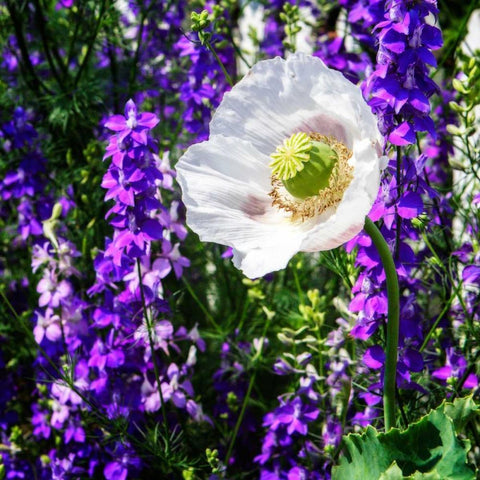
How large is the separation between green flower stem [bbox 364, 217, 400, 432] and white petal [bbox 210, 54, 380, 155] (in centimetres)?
14

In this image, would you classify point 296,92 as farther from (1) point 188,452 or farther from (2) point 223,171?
(1) point 188,452

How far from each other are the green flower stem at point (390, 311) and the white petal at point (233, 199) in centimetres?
10

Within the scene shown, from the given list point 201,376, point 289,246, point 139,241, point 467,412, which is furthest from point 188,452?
point 289,246

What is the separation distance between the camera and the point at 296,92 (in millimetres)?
1120

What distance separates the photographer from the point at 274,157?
3.59 ft

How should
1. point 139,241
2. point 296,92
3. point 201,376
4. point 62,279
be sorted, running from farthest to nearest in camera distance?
point 201,376 < point 62,279 < point 139,241 < point 296,92

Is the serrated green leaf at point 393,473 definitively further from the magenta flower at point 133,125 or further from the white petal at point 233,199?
the magenta flower at point 133,125

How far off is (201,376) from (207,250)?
463 mm

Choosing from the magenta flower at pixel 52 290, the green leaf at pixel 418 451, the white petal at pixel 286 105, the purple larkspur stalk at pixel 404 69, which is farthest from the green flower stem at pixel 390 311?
the magenta flower at pixel 52 290

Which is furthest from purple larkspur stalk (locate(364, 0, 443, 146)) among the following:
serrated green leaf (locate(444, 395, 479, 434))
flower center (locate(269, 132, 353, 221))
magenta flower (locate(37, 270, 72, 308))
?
magenta flower (locate(37, 270, 72, 308))

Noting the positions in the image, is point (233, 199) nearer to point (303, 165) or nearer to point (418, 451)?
point (303, 165)

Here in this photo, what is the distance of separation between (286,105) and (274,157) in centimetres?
9

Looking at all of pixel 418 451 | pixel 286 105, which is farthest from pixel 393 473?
pixel 286 105

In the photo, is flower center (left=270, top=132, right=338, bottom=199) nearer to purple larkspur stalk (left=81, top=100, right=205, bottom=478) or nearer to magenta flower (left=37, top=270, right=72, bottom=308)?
purple larkspur stalk (left=81, top=100, right=205, bottom=478)
